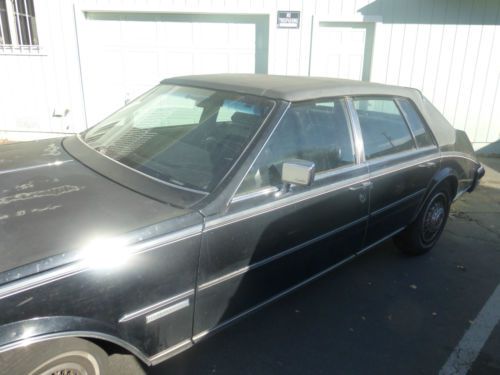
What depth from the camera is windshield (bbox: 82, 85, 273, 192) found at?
2.33 meters

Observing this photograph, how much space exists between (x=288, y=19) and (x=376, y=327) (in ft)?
18.0

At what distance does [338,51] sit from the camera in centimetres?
720

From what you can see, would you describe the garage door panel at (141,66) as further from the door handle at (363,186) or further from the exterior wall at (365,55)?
the door handle at (363,186)

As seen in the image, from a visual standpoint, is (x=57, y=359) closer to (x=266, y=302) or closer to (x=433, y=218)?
(x=266, y=302)

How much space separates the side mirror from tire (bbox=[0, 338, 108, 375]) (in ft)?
4.10

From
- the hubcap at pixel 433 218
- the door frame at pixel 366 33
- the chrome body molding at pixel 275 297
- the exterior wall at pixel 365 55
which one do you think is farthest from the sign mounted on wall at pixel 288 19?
the chrome body molding at pixel 275 297

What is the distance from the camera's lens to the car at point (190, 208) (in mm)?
1672

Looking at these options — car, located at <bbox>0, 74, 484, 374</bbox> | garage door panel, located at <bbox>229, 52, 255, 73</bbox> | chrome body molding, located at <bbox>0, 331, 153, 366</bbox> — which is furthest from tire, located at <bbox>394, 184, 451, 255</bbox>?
garage door panel, located at <bbox>229, 52, 255, 73</bbox>

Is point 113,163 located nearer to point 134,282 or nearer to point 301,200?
point 134,282

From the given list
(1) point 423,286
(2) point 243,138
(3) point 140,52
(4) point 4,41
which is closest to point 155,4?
(3) point 140,52

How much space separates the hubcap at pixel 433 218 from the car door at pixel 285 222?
3.88 ft

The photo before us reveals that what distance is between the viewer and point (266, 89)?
8.52ft

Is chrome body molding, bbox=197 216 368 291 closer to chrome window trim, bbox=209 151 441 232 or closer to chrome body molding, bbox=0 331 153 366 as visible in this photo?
chrome window trim, bbox=209 151 441 232

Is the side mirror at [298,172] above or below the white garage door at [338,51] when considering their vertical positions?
below
